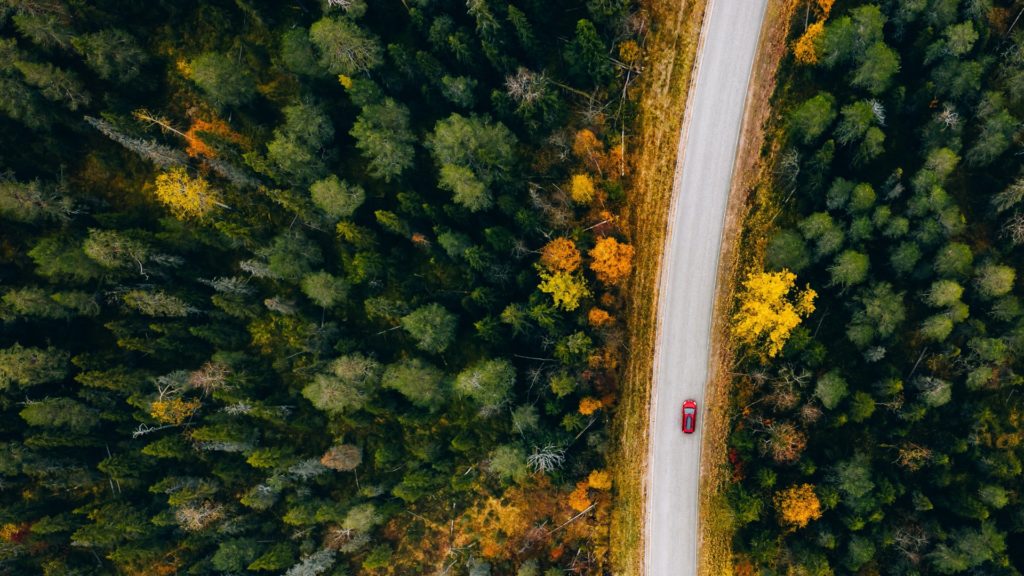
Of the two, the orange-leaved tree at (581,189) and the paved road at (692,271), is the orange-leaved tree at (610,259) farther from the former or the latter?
the paved road at (692,271)

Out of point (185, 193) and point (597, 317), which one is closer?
point (597, 317)

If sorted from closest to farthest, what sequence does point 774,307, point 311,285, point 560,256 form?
point 774,307
point 560,256
point 311,285

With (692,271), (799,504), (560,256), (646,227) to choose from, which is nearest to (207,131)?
(560,256)

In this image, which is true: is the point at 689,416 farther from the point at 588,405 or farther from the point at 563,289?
the point at 563,289

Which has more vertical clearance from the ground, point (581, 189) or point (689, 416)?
point (581, 189)

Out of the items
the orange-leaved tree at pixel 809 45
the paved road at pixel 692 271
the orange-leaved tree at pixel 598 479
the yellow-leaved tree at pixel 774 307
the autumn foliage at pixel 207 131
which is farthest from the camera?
the autumn foliage at pixel 207 131

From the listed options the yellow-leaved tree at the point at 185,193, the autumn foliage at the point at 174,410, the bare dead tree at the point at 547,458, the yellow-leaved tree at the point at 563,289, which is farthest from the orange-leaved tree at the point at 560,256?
the autumn foliage at the point at 174,410

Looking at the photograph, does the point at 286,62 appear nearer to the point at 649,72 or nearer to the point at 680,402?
the point at 649,72
